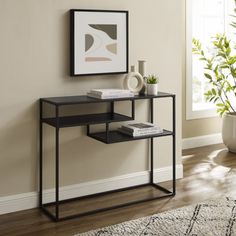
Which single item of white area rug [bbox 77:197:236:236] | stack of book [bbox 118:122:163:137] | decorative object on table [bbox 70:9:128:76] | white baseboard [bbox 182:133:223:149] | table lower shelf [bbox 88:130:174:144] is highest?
decorative object on table [bbox 70:9:128:76]

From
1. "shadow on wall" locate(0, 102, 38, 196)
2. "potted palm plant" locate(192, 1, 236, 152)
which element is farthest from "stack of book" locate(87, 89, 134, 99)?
"potted palm plant" locate(192, 1, 236, 152)

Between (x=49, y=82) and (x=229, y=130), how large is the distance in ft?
7.70

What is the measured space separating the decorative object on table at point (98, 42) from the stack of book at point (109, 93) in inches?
7.8

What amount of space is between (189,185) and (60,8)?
179 centimetres

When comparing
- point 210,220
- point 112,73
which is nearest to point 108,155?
point 112,73

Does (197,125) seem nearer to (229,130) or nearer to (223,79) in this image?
(229,130)

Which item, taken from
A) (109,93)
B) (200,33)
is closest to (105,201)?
(109,93)

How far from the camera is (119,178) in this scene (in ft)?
13.1

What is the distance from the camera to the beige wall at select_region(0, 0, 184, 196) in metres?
3.39

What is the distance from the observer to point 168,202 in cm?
373

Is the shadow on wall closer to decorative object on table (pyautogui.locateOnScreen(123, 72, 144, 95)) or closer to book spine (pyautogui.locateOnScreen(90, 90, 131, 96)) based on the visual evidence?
book spine (pyautogui.locateOnScreen(90, 90, 131, 96))

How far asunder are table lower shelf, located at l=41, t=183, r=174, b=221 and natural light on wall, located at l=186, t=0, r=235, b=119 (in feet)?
5.45

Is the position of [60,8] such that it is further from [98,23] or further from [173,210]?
[173,210]

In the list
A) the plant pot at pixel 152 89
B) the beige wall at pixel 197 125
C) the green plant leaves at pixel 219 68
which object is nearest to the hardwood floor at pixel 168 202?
the beige wall at pixel 197 125
